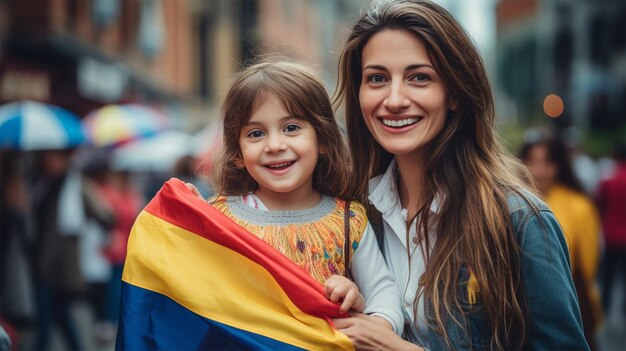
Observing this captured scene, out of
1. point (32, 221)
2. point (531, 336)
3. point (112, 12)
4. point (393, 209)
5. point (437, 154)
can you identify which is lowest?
point (32, 221)

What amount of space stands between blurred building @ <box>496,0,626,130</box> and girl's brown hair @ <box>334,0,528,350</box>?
29.2 m

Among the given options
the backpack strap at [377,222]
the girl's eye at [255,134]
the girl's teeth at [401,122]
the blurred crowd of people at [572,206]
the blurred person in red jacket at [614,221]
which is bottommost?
the blurred person in red jacket at [614,221]

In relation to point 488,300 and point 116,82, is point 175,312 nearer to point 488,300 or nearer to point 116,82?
point 488,300

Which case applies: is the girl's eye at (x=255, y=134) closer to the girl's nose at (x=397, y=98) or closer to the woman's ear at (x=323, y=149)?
the woman's ear at (x=323, y=149)

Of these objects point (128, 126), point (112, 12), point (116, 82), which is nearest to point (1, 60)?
point (128, 126)

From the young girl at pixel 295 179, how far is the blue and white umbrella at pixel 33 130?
243 inches

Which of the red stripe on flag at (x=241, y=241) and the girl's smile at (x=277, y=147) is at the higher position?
the girl's smile at (x=277, y=147)

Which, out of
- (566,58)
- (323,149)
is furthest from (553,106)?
(323,149)

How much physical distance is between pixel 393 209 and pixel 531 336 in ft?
2.41

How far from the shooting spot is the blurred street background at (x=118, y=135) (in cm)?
777

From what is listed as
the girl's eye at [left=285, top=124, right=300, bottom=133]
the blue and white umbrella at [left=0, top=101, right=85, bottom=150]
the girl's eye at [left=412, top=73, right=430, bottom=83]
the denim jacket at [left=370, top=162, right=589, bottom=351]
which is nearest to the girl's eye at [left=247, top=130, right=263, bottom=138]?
the girl's eye at [left=285, top=124, right=300, bottom=133]

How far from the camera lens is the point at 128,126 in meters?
13.4

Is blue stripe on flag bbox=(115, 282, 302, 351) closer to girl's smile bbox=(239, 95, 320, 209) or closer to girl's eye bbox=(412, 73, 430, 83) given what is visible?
girl's smile bbox=(239, 95, 320, 209)

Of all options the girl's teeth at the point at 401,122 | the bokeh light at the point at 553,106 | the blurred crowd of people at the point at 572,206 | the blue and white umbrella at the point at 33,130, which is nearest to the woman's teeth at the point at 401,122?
the girl's teeth at the point at 401,122
